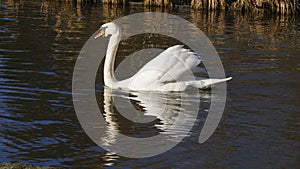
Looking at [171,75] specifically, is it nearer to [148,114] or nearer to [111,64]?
[111,64]

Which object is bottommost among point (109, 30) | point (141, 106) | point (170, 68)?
point (141, 106)

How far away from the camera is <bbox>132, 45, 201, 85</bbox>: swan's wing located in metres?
11.6

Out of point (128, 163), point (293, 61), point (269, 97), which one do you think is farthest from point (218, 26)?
point (128, 163)

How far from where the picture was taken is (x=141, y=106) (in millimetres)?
10750

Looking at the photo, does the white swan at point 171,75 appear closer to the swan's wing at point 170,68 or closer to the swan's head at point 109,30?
the swan's wing at point 170,68

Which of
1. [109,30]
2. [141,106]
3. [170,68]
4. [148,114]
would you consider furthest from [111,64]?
[148,114]

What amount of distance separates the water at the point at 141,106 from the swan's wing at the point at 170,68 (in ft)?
2.19

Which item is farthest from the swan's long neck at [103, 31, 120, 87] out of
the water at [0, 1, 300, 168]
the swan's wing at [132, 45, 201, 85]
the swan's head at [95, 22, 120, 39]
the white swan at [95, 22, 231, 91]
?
the swan's wing at [132, 45, 201, 85]

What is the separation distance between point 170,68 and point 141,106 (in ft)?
3.87

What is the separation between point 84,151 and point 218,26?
14488 mm

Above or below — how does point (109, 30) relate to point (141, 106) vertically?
above

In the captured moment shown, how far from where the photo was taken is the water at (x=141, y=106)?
7.71 meters

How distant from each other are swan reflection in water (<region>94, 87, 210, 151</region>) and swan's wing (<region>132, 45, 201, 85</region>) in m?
0.25

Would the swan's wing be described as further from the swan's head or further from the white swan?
the swan's head
